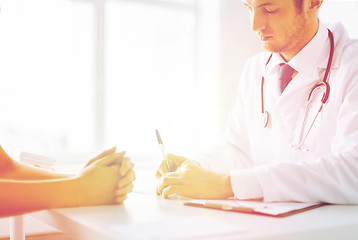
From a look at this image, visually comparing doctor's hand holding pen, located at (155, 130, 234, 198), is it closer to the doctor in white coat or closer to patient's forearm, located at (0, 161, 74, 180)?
the doctor in white coat

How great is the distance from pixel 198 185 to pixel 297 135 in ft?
1.51

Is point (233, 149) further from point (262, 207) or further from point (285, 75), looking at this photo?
point (262, 207)

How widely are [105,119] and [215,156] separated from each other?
78.9 inches

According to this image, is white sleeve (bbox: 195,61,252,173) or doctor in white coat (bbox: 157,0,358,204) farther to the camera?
white sleeve (bbox: 195,61,252,173)

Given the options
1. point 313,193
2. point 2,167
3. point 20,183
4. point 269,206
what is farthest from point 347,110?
point 2,167

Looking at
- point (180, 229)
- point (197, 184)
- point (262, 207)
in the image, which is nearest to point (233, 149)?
point (197, 184)

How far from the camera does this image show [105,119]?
134 inches

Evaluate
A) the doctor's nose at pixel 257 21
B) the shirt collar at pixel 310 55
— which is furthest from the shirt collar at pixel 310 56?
the doctor's nose at pixel 257 21

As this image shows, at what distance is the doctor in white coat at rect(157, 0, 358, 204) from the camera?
41.2 inches

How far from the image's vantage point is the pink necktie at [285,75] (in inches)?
57.5

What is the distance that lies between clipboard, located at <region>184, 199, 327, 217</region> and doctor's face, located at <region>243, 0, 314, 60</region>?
0.68 meters

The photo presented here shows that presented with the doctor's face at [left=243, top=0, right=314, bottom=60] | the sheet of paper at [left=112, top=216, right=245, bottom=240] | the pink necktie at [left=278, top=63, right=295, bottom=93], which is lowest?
the sheet of paper at [left=112, top=216, right=245, bottom=240]

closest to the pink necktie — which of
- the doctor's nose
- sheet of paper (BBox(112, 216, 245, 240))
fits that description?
the doctor's nose

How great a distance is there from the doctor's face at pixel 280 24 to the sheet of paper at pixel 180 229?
89cm
